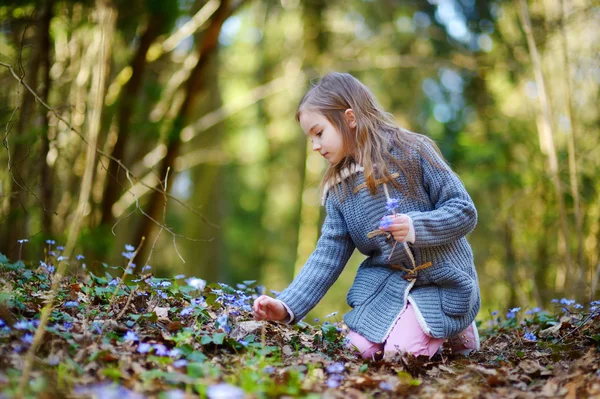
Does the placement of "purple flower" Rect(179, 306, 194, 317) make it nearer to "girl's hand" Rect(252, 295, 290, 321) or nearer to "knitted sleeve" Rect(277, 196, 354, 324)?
"girl's hand" Rect(252, 295, 290, 321)

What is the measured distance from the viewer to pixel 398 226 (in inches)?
105

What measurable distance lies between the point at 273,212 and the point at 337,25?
21.4 feet

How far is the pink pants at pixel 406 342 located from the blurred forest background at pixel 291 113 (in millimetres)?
1077

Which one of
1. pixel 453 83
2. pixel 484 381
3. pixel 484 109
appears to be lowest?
pixel 484 381

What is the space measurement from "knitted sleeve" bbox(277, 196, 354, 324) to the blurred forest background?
601 mm

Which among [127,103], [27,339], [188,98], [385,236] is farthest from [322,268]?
[188,98]

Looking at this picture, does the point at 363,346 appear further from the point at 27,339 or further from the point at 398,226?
the point at 27,339

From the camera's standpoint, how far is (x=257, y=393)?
5.75 feet

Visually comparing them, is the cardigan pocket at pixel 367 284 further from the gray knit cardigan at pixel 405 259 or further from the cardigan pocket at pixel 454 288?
the cardigan pocket at pixel 454 288

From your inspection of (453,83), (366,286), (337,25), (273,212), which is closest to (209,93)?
(337,25)

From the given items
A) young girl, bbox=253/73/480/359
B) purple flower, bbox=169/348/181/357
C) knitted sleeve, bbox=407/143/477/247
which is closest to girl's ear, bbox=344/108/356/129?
young girl, bbox=253/73/480/359

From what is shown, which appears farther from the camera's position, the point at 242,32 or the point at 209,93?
the point at 242,32

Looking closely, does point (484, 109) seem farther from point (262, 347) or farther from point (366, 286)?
point (262, 347)

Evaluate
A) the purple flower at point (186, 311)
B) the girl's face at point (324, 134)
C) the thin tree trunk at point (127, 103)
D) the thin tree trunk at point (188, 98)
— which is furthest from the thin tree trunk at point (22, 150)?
the girl's face at point (324, 134)
